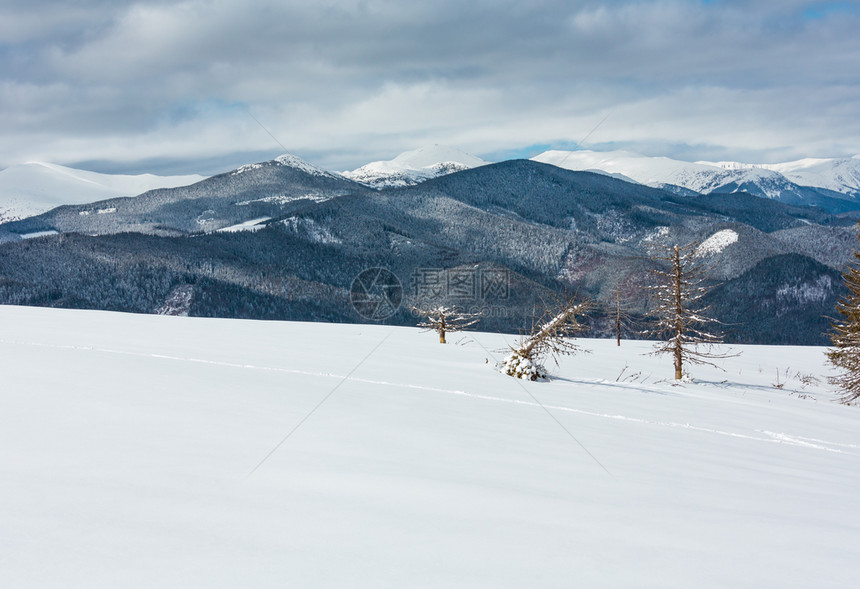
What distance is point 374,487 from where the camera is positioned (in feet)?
12.1

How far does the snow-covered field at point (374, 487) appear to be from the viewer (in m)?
2.63

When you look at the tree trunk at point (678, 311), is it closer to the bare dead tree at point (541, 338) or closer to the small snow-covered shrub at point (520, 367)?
the bare dead tree at point (541, 338)

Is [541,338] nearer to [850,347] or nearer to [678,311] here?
[678,311]

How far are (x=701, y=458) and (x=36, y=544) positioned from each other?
575cm

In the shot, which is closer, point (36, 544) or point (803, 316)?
point (36, 544)

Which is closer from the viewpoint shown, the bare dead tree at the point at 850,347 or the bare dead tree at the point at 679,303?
the bare dead tree at the point at 679,303

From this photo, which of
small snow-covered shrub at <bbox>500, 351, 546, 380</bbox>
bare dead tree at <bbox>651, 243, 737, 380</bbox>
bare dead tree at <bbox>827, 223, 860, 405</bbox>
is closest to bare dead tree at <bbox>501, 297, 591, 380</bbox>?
small snow-covered shrub at <bbox>500, 351, 546, 380</bbox>

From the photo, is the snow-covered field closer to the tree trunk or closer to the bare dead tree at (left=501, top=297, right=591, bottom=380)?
the bare dead tree at (left=501, top=297, right=591, bottom=380)

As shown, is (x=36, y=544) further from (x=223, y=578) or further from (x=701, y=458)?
(x=701, y=458)

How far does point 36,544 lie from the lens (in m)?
2.48

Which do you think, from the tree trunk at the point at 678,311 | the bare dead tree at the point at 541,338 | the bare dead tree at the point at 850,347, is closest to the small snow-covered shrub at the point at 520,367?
the bare dead tree at the point at 541,338

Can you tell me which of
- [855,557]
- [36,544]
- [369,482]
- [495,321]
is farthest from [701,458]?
[495,321]

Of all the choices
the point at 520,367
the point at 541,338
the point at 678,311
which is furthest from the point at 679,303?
the point at 520,367

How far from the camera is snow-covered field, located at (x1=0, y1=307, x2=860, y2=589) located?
8.64 ft
